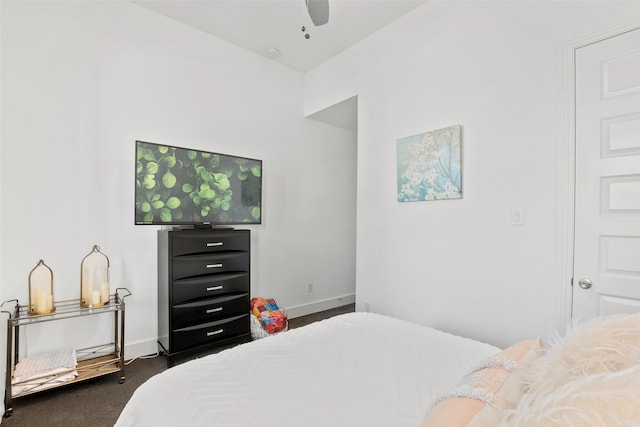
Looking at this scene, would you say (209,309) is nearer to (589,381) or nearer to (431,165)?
(431,165)

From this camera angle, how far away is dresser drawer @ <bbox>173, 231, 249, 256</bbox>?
2559 mm

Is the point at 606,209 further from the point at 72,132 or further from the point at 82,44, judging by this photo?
the point at 82,44

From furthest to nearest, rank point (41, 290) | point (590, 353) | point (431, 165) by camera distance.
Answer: point (431, 165), point (41, 290), point (590, 353)

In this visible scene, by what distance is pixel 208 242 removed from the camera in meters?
2.71

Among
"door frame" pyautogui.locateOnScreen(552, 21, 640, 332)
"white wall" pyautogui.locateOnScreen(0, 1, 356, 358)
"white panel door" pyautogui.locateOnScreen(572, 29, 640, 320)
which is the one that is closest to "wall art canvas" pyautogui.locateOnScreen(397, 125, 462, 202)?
"door frame" pyautogui.locateOnScreen(552, 21, 640, 332)

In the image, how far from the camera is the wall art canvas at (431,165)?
94.7 inches

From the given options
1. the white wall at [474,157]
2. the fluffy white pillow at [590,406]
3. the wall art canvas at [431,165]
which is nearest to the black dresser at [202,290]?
the white wall at [474,157]

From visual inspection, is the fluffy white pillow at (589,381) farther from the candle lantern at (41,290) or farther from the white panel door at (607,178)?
the candle lantern at (41,290)

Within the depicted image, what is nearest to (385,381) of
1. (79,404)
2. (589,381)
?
(589,381)

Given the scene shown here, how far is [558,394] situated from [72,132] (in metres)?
3.17

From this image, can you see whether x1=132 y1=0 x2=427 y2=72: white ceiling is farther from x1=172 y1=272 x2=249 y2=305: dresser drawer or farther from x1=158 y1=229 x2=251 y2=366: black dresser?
x1=172 y1=272 x2=249 y2=305: dresser drawer

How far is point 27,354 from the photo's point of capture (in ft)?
7.45

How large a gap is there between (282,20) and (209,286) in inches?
98.9

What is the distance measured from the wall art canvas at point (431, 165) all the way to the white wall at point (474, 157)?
7 centimetres
